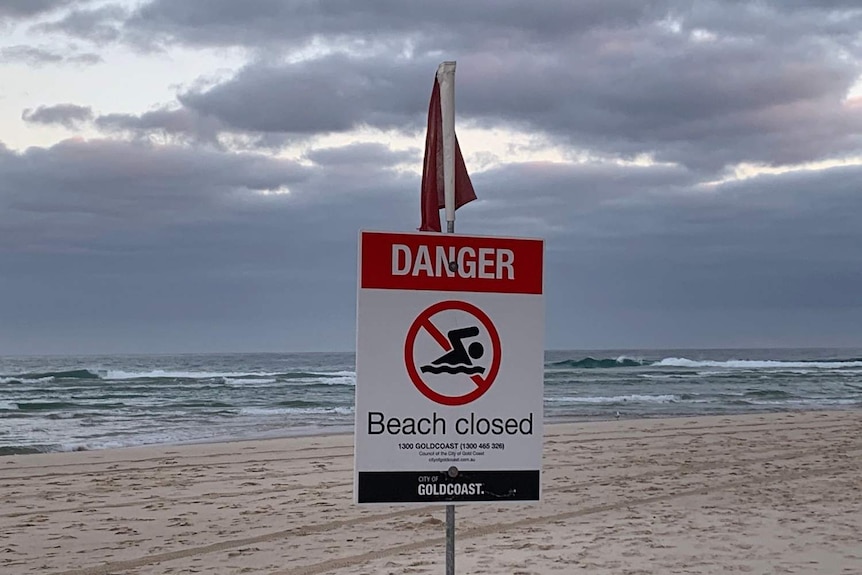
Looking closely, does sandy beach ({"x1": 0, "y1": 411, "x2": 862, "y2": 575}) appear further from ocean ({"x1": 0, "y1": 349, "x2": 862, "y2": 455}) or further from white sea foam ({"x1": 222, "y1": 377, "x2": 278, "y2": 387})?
white sea foam ({"x1": 222, "y1": 377, "x2": 278, "y2": 387})

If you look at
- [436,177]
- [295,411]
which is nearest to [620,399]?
[295,411]

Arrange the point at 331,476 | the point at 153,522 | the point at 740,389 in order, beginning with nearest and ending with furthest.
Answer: the point at 153,522 < the point at 331,476 < the point at 740,389

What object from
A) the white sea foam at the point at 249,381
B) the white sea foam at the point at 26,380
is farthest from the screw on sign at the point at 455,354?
the white sea foam at the point at 26,380

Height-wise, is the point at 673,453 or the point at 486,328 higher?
the point at 486,328

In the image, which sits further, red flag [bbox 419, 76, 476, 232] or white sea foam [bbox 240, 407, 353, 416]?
white sea foam [bbox 240, 407, 353, 416]

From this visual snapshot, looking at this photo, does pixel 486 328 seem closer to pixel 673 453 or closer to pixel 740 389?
pixel 673 453

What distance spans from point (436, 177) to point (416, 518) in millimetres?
5126

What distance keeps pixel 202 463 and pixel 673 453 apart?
703 cm

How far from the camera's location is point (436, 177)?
4344mm

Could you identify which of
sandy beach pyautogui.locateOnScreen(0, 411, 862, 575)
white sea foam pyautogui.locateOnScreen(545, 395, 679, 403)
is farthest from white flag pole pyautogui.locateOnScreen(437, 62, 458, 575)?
white sea foam pyautogui.locateOnScreen(545, 395, 679, 403)

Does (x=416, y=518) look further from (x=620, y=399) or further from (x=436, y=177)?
(x=620, y=399)

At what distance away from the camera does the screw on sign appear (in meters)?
3.98

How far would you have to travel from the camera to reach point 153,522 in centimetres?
888

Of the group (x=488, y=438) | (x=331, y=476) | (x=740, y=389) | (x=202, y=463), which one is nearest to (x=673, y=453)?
(x=331, y=476)
